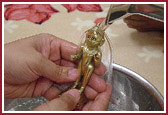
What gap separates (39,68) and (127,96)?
0.20 meters

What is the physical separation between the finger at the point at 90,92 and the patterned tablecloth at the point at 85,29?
0.41 feet

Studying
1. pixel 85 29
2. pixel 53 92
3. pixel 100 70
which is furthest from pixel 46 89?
pixel 85 29

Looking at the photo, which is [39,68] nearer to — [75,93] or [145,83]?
[75,93]

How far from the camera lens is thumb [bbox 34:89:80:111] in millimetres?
357

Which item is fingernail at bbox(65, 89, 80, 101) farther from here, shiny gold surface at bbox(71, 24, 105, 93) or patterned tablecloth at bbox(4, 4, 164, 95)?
patterned tablecloth at bbox(4, 4, 164, 95)

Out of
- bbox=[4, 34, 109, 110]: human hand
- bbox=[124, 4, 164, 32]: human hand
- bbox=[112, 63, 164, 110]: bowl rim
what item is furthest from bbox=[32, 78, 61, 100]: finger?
bbox=[124, 4, 164, 32]: human hand

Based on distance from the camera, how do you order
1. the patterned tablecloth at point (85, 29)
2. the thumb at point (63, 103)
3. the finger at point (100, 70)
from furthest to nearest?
the patterned tablecloth at point (85, 29) → the finger at point (100, 70) → the thumb at point (63, 103)

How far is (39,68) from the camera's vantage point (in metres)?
0.42

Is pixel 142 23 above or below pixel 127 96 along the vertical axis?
above

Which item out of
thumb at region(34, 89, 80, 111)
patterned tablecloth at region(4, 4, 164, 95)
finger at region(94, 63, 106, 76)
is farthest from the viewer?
patterned tablecloth at region(4, 4, 164, 95)

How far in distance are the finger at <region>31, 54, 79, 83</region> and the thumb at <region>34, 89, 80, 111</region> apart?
3 cm

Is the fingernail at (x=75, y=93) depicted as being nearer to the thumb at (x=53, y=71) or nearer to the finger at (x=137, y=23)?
the thumb at (x=53, y=71)

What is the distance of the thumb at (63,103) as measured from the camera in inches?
14.1

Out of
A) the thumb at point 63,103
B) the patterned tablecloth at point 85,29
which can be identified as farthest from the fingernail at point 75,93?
the patterned tablecloth at point 85,29
